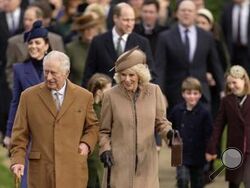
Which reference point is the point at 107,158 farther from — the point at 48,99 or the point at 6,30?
the point at 6,30

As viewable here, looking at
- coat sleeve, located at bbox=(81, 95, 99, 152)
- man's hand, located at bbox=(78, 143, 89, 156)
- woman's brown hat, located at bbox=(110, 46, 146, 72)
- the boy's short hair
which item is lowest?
man's hand, located at bbox=(78, 143, 89, 156)

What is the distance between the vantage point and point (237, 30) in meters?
19.9

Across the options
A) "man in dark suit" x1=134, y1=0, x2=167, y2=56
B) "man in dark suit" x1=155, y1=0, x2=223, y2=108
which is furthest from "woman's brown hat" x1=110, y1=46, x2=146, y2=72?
"man in dark suit" x1=134, y1=0, x2=167, y2=56

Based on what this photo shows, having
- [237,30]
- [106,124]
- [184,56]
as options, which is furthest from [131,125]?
[237,30]

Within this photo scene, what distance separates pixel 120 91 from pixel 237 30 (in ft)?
25.1

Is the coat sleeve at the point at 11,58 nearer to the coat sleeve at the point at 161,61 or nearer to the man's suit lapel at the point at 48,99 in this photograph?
the coat sleeve at the point at 161,61

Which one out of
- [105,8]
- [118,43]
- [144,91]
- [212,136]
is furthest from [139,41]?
[105,8]

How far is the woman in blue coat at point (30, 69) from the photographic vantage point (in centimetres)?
1330

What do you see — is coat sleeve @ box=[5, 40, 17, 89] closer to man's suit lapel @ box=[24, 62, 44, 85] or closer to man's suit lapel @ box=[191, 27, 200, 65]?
man's suit lapel @ box=[191, 27, 200, 65]

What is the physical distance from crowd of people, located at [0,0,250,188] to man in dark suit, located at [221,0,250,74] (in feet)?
0.04

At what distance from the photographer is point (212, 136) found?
14.5 metres

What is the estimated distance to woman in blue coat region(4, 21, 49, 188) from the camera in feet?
43.6

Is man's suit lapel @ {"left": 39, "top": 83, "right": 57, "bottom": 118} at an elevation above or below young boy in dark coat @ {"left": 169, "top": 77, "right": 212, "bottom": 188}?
above

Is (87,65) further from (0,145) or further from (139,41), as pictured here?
(0,145)
